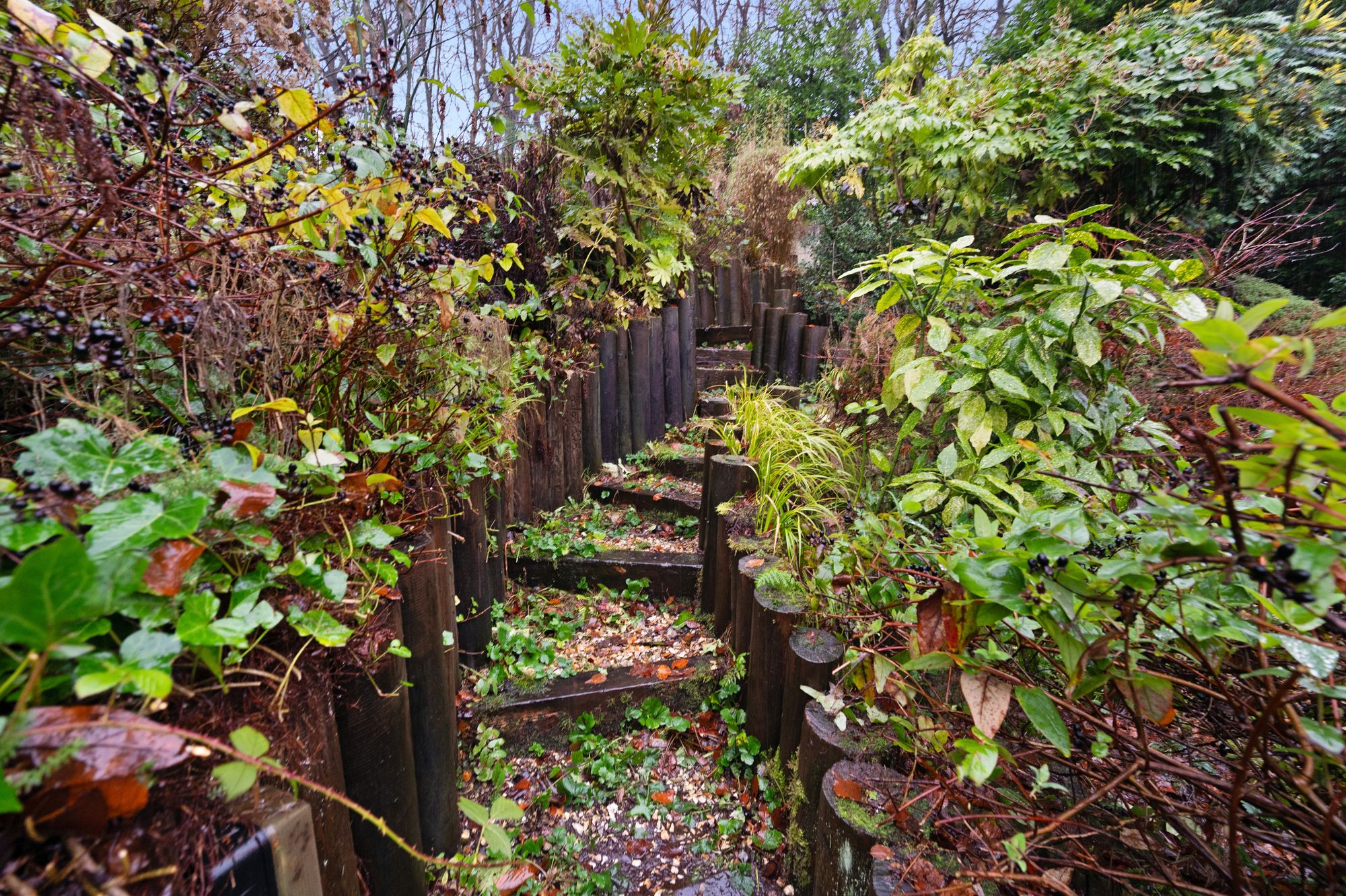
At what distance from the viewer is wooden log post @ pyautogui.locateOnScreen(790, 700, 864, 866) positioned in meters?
1.43

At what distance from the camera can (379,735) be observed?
130 cm

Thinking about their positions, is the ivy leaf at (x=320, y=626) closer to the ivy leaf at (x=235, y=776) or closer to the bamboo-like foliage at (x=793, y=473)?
the ivy leaf at (x=235, y=776)

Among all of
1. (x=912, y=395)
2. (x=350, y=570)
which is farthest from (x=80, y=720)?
(x=912, y=395)

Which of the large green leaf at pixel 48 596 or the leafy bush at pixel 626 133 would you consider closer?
the large green leaf at pixel 48 596

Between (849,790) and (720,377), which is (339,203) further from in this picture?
(720,377)

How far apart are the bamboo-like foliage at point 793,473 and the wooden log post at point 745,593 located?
0.12 m

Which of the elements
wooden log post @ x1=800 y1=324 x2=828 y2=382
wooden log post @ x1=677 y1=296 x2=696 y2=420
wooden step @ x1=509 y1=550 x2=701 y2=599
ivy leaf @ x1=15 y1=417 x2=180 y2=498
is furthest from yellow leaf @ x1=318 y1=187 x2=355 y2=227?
wooden log post @ x1=800 y1=324 x2=828 y2=382

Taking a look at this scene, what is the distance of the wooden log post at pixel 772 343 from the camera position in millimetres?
5059

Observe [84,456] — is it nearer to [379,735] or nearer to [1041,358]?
[379,735]

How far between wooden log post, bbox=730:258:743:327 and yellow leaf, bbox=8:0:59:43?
198 inches

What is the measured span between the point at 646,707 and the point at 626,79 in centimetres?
370

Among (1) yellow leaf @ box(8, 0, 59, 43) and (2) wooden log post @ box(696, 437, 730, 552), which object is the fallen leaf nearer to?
(1) yellow leaf @ box(8, 0, 59, 43)

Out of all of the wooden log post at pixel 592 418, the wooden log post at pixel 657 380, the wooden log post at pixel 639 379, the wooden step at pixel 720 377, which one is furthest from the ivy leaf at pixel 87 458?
the wooden step at pixel 720 377

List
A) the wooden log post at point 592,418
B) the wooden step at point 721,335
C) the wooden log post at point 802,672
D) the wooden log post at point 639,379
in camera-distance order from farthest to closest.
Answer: the wooden step at point 721,335
the wooden log post at point 639,379
the wooden log post at point 592,418
the wooden log post at point 802,672
